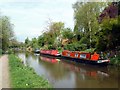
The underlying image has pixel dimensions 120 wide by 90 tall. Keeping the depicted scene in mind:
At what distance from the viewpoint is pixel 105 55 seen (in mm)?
28953

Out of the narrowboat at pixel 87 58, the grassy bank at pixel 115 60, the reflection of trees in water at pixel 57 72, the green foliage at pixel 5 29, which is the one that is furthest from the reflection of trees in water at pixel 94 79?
the green foliage at pixel 5 29

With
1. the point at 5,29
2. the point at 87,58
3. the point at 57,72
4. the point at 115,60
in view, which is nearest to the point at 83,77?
the point at 57,72

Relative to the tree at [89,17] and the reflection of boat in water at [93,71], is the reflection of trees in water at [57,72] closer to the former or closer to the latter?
the reflection of boat in water at [93,71]

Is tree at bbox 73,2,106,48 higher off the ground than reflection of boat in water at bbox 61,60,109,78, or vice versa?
tree at bbox 73,2,106,48

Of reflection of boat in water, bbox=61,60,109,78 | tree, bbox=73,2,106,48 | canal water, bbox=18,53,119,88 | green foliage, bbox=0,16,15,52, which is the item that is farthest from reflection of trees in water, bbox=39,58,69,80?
green foliage, bbox=0,16,15,52

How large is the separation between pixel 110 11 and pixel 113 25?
8693mm

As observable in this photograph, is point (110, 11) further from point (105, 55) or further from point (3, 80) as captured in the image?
point (3, 80)

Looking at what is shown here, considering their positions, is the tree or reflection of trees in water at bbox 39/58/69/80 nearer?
reflection of trees in water at bbox 39/58/69/80

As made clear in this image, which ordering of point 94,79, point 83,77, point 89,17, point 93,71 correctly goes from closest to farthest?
1. point 94,79
2. point 83,77
3. point 93,71
4. point 89,17

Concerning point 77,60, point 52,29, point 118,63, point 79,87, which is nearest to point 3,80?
point 79,87

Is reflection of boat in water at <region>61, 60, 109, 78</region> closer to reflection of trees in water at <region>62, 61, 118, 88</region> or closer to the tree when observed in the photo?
reflection of trees in water at <region>62, 61, 118, 88</region>

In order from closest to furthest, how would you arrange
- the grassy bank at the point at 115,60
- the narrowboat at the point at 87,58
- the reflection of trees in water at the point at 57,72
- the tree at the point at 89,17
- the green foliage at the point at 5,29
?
the reflection of trees in water at the point at 57,72 → the grassy bank at the point at 115,60 → the narrowboat at the point at 87,58 → the tree at the point at 89,17 → the green foliage at the point at 5,29

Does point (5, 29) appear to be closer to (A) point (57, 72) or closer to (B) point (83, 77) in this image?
(A) point (57, 72)

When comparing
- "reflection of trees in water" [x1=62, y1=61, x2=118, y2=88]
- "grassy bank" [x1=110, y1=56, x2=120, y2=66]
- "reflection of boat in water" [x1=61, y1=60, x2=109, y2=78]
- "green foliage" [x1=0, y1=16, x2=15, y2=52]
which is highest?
"green foliage" [x1=0, y1=16, x2=15, y2=52]
